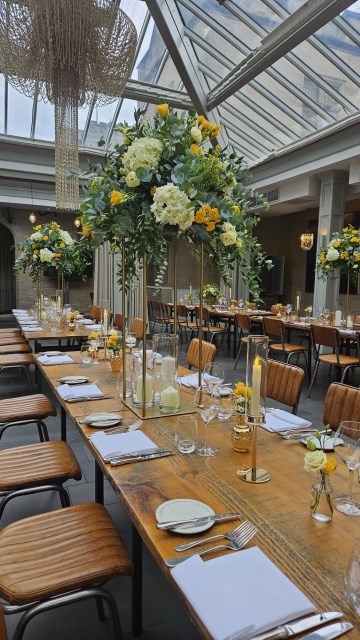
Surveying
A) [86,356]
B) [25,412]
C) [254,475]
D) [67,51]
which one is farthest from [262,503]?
[67,51]

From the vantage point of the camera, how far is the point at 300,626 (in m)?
0.79

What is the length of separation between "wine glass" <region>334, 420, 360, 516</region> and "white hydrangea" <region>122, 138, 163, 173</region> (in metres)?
1.17

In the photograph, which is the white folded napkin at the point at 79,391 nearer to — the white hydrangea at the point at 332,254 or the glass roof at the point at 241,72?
the white hydrangea at the point at 332,254

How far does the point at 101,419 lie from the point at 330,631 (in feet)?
4.01

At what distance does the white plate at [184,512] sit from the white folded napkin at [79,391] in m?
1.07

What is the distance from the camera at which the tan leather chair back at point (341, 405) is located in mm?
1964

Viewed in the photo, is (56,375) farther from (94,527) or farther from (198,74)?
(198,74)

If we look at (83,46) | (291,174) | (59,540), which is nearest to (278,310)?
(291,174)

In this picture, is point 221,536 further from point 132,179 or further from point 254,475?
point 132,179

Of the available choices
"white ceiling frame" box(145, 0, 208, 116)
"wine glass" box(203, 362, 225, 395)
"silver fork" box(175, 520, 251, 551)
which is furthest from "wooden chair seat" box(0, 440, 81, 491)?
"white ceiling frame" box(145, 0, 208, 116)

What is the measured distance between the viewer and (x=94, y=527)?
151 centimetres

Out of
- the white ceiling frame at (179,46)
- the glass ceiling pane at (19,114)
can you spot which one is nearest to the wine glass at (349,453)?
the white ceiling frame at (179,46)

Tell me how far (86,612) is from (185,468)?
0.87 m

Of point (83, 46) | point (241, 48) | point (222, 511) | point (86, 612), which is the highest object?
point (241, 48)
